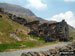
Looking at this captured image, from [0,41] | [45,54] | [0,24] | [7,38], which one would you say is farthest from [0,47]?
[45,54]

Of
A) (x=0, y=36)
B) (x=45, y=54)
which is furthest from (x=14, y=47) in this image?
(x=45, y=54)

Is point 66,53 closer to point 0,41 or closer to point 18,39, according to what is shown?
point 0,41

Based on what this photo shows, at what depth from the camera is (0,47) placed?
116m

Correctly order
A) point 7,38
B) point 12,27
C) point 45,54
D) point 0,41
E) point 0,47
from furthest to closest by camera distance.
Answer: point 12,27 → point 7,38 → point 0,41 → point 0,47 → point 45,54

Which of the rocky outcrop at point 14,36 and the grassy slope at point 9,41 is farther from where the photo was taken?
the rocky outcrop at point 14,36

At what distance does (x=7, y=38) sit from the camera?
147 metres

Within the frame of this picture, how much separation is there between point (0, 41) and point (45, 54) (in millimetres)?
93388

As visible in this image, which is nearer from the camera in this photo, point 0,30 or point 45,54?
point 45,54

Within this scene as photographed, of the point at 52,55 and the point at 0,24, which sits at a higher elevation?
the point at 0,24

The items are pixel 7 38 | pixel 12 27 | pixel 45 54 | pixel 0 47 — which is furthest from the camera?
pixel 12 27

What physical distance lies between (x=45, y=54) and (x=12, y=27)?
417 ft

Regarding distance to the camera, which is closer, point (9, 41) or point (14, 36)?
point (9, 41)

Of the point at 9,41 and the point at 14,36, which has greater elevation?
the point at 14,36

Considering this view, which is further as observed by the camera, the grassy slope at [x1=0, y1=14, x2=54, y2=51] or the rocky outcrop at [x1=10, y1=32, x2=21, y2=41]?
the rocky outcrop at [x1=10, y1=32, x2=21, y2=41]
